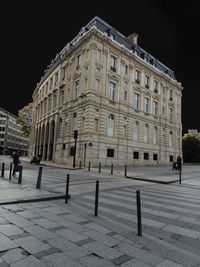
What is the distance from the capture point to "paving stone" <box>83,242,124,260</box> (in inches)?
143

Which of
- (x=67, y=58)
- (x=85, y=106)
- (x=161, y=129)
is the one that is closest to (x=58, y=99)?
(x=67, y=58)

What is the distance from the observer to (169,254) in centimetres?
383

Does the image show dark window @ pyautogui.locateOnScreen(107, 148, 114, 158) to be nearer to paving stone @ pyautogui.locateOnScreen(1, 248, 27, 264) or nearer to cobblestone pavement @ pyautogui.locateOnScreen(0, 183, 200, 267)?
cobblestone pavement @ pyautogui.locateOnScreen(0, 183, 200, 267)

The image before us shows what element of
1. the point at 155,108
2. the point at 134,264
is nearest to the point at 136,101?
the point at 155,108

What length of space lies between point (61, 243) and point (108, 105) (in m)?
28.6

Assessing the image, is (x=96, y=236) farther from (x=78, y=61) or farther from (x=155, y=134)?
(x=155, y=134)

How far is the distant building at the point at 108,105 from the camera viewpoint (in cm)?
3062

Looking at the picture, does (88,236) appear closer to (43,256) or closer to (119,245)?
(119,245)

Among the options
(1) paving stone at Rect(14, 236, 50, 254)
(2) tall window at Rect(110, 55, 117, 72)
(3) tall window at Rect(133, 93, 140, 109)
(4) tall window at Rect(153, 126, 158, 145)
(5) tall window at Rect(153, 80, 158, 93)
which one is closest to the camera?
(1) paving stone at Rect(14, 236, 50, 254)

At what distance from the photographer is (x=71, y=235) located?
14.7ft

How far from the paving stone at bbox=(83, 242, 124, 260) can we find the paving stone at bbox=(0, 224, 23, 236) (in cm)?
147

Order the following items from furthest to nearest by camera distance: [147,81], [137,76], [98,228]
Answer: [147,81], [137,76], [98,228]

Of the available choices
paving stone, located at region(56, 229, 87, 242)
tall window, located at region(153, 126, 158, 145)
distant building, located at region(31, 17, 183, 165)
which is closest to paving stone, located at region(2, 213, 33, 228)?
paving stone, located at region(56, 229, 87, 242)

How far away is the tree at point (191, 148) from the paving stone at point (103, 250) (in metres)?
51.9
